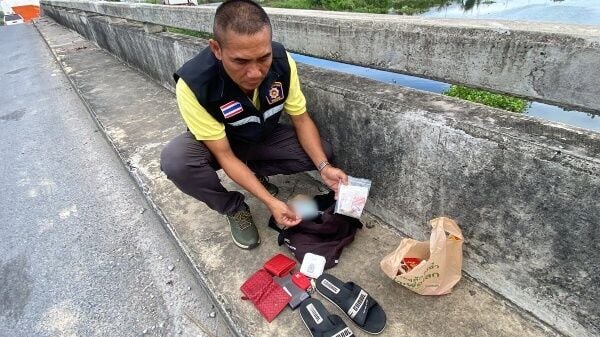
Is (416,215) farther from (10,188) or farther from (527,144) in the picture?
(10,188)

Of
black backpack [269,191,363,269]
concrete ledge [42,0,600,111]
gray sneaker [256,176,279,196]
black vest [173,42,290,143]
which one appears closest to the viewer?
concrete ledge [42,0,600,111]

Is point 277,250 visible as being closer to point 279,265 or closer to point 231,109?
point 279,265

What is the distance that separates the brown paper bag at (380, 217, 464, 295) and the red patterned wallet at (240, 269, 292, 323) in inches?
21.6

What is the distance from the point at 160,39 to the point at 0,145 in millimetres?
2399

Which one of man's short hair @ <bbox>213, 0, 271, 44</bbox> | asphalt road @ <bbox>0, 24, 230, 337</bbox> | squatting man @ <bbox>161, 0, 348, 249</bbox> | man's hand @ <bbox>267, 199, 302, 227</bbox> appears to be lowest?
asphalt road @ <bbox>0, 24, 230, 337</bbox>

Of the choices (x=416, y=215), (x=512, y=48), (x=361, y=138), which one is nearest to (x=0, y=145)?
(x=361, y=138)

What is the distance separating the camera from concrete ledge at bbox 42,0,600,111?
1300 millimetres

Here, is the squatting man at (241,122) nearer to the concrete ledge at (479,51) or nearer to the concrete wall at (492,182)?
the concrete wall at (492,182)

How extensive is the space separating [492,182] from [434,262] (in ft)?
1.47

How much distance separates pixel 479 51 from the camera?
156 centimetres

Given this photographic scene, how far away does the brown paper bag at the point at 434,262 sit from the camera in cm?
167

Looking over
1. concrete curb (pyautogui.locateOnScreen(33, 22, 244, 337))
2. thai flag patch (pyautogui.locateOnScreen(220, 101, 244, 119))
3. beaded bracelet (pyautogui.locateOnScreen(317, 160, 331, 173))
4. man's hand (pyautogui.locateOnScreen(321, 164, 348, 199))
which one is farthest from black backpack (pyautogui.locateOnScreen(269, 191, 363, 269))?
thai flag patch (pyautogui.locateOnScreen(220, 101, 244, 119))

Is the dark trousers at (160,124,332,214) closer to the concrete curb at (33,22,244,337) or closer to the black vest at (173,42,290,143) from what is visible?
the black vest at (173,42,290,143)

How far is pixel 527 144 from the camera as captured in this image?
1368 mm
